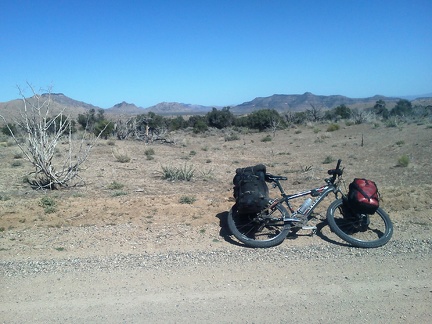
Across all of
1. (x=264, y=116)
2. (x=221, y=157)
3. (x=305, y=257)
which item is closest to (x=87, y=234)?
(x=305, y=257)

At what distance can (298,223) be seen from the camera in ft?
21.7

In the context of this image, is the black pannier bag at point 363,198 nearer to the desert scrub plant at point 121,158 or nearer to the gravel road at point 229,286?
the gravel road at point 229,286

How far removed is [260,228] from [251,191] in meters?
0.71

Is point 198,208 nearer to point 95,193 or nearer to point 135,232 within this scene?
point 135,232

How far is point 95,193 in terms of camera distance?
11414 millimetres

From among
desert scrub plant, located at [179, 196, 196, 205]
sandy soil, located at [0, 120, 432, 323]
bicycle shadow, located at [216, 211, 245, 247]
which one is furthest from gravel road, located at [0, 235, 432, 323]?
desert scrub plant, located at [179, 196, 196, 205]

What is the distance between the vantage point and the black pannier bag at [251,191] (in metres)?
6.29

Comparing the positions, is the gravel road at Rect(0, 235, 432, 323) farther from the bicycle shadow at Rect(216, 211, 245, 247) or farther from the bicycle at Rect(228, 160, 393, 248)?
the bicycle shadow at Rect(216, 211, 245, 247)

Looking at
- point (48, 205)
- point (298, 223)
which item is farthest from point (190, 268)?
point (48, 205)

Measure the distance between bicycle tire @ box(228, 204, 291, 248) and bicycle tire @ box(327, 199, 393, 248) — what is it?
78 centimetres

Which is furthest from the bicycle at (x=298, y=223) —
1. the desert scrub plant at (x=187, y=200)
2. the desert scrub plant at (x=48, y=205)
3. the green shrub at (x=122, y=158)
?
the green shrub at (x=122, y=158)

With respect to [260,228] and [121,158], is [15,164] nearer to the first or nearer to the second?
[121,158]

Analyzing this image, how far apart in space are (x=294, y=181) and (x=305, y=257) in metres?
7.55

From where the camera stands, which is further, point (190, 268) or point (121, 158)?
point (121, 158)
